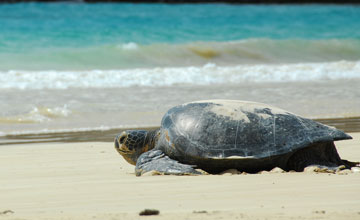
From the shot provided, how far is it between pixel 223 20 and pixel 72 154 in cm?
2554

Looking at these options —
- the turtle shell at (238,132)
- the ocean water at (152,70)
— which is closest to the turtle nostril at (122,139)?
the turtle shell at (238,132)

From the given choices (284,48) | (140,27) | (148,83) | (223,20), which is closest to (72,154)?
(148,83)

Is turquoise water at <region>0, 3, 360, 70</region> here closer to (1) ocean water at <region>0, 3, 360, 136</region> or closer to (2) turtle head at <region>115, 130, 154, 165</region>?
(1) ocean water at <region>0, 3, 360, 136</region>

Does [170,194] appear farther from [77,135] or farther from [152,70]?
[152,70]

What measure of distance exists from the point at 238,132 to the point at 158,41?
1729cm

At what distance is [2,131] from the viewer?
295 inches

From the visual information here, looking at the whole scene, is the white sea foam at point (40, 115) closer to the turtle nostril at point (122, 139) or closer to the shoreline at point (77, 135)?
the shoreline at point (77, 135)

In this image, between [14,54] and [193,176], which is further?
[14,54]

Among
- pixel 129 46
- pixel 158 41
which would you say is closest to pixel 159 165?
pixel 129 46

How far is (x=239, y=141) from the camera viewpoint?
4.29 metres

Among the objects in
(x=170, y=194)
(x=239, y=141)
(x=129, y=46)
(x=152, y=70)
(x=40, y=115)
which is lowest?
(x=129, y=46)

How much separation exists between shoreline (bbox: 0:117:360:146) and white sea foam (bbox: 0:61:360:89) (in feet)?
14.6

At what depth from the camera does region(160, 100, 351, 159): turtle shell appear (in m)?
4.29

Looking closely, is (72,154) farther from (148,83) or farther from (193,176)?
(148,83)
